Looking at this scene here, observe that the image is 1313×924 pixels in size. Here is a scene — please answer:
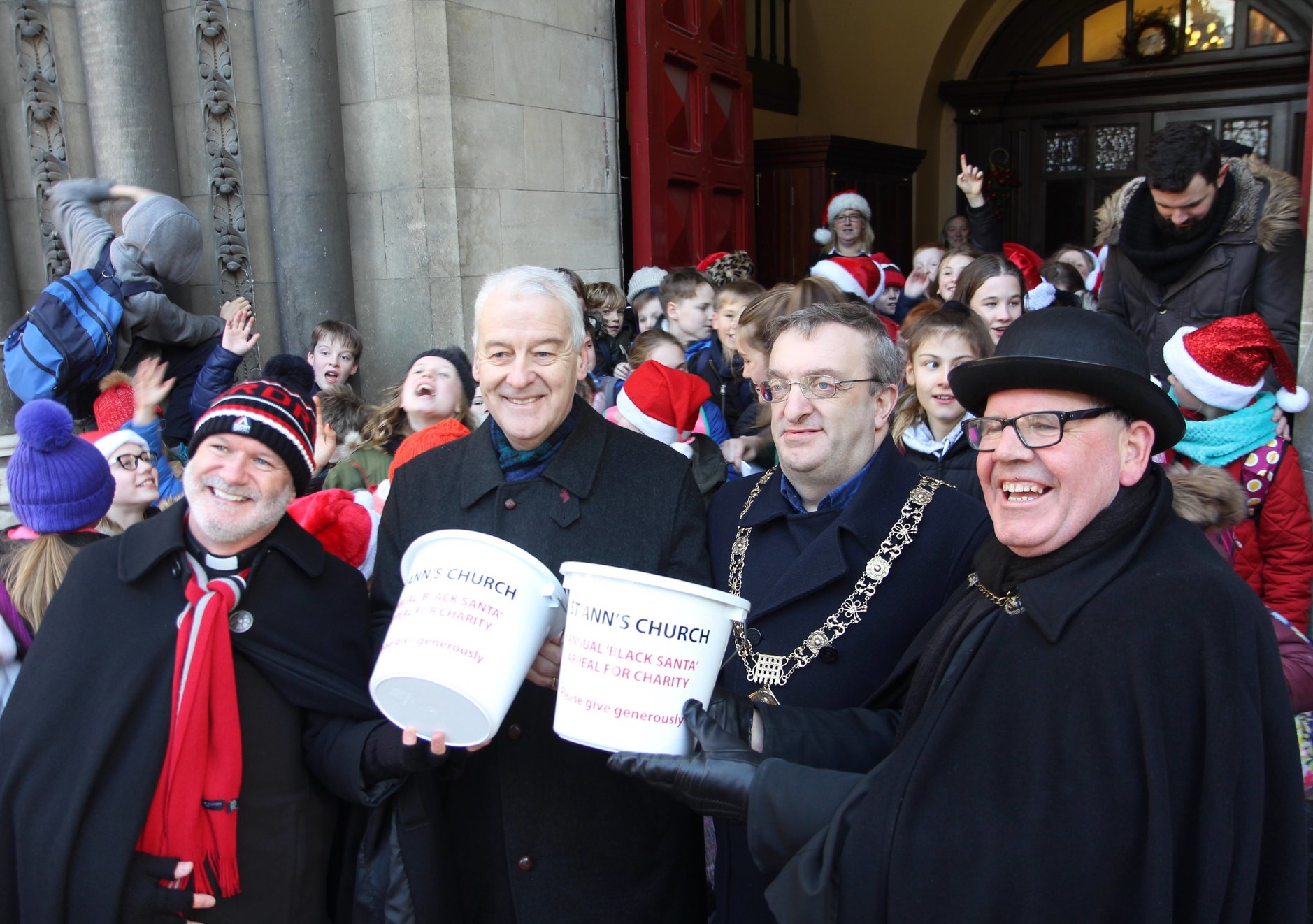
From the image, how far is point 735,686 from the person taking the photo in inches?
88.7

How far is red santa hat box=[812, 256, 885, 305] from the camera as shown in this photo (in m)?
5.81

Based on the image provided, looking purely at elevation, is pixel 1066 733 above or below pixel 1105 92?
below

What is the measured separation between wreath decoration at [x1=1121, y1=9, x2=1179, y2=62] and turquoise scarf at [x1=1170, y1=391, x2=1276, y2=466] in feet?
30.3

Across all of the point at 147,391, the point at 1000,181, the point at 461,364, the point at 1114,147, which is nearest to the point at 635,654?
the point at 461,364

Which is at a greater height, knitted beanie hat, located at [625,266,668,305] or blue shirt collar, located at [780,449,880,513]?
knitted beanie hat, located at [625,266,668,305]

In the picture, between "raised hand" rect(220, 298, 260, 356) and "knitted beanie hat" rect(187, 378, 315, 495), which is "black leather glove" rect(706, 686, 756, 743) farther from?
"raised hand" rect(220, 298, 260, 356)

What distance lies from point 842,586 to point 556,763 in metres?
0.75

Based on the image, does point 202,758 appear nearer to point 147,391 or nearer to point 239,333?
point 147,391

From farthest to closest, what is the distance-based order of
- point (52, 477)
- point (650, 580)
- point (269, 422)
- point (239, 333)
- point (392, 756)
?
1. point (239, 333)
2. point (52, 477)
3. point (269, 422)
4. point (392, 756)
5. point (650, 580)

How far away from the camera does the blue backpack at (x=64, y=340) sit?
3.93 meters

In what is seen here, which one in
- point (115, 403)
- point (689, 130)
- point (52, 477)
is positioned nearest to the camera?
point (52, 477)

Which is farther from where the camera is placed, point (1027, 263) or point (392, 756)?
point (1027, 263)

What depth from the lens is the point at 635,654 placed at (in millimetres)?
1753

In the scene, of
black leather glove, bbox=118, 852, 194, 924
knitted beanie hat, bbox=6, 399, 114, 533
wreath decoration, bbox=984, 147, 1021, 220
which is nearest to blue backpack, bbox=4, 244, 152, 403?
knitted beanie hat, bbox=6, 399, 114, 533
